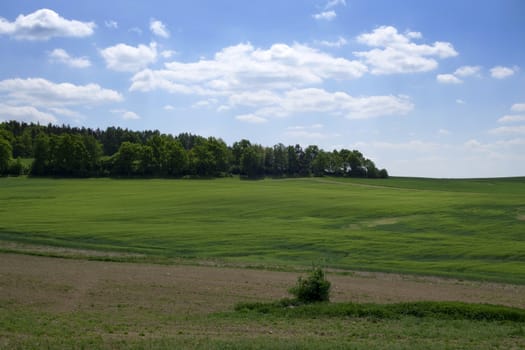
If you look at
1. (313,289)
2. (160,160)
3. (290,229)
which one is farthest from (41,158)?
(313,289)

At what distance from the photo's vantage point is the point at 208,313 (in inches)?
808

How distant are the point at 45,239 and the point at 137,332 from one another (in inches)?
1235

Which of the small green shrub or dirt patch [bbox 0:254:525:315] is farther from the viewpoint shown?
dirt patch [bbox 0:254:525:315]

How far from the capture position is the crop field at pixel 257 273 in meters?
16.1

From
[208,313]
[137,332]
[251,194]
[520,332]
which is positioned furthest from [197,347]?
[251,194]

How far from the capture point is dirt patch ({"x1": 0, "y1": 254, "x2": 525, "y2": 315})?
22547mm

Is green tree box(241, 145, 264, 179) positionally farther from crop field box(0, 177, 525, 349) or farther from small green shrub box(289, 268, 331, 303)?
small green shrub box(289, 268, 331, 303)

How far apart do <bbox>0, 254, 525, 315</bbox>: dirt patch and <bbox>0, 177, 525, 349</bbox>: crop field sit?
12cm

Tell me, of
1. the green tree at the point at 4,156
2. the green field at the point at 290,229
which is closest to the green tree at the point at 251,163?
the green tree at the point at 4,156

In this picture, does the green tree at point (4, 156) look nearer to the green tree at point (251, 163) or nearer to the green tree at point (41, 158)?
the green tree at point (41, 158)

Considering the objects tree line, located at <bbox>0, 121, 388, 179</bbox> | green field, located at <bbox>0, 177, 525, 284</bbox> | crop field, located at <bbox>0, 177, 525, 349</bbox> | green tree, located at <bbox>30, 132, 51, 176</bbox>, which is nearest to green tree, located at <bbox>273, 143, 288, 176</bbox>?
tree line, located at <bbox>0, 121, 388, 179</bbox>

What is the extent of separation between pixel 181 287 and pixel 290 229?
2525 centimetres

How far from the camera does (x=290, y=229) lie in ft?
165

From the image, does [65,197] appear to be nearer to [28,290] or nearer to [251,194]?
[251,194]
